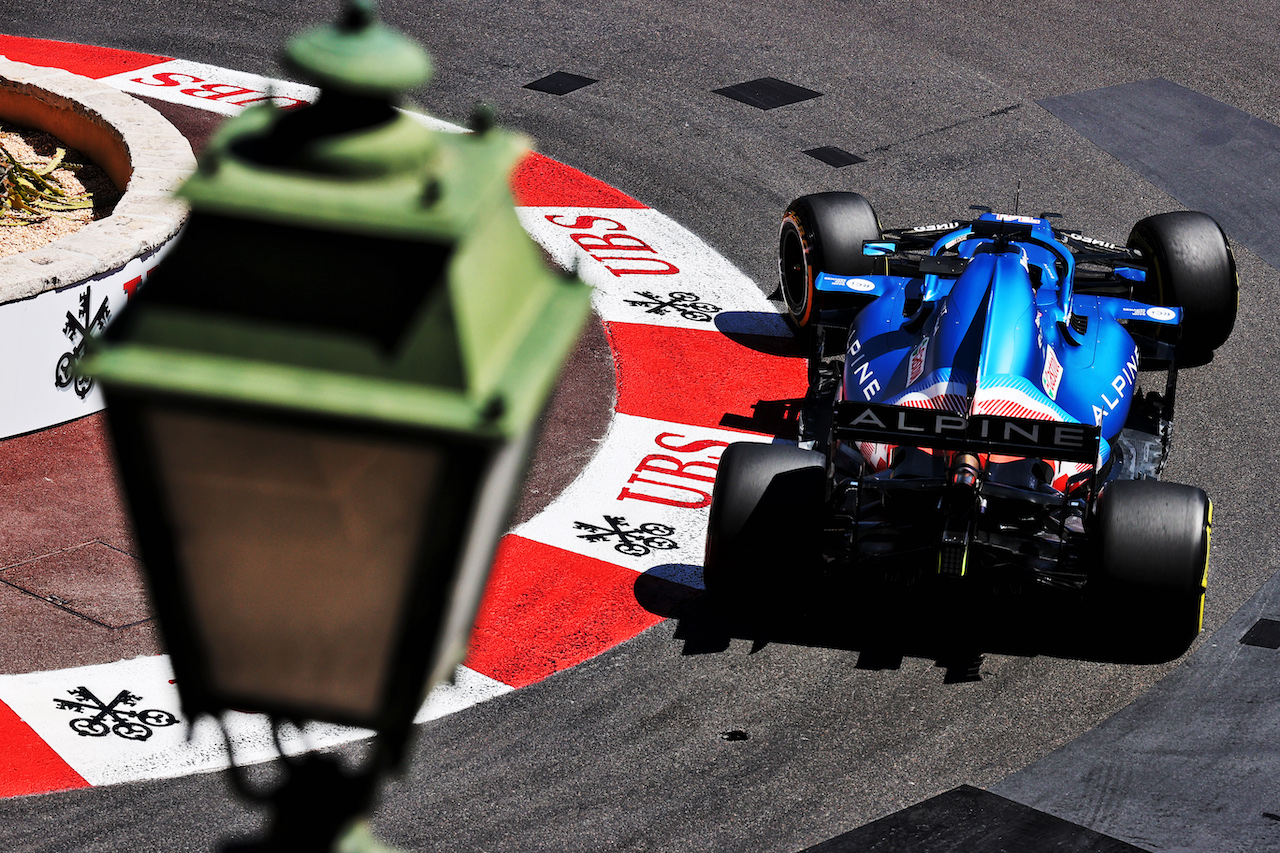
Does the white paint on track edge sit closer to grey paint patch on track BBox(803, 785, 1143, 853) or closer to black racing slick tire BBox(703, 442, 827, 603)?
black racing slick tire BBox(703, 442, 827, 603)

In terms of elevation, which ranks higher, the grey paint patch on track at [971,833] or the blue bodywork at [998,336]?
the blue bodywork at [998,336]

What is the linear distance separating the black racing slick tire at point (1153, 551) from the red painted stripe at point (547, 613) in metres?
2.42

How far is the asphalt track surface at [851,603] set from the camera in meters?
6.53

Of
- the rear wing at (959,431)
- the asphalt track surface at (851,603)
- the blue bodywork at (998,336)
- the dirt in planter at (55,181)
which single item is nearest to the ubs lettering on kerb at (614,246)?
the asphalt track surface at (851,603)

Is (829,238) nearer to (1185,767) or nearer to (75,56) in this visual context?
(1185,767)

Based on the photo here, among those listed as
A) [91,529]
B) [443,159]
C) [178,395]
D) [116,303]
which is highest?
[443,159]

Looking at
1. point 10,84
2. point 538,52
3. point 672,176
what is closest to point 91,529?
point 10,84

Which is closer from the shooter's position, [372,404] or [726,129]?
[372,404]

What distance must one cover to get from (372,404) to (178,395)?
233 mm

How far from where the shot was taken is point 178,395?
66.4 inches

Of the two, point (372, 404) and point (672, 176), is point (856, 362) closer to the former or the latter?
point (672, 176)

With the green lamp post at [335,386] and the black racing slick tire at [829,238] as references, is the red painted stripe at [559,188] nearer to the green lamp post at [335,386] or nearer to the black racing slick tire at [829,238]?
the black racing slick tire at [829,238]

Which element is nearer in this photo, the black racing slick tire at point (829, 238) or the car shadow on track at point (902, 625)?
the car shadow on track at point (902, 625)

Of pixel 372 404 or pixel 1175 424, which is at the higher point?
pixel 372 404
